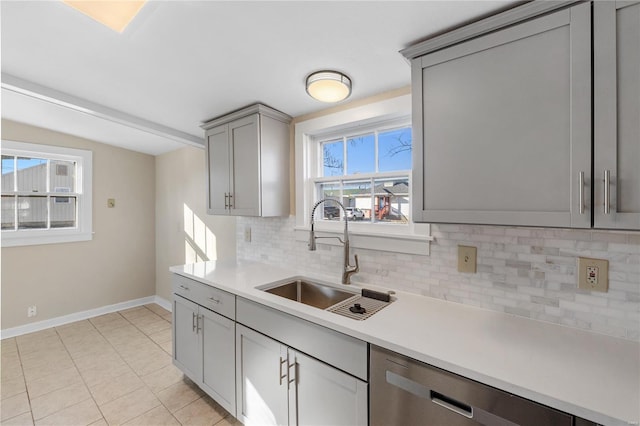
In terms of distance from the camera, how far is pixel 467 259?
4.91ft

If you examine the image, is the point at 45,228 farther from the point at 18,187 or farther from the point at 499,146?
the point at 499,146

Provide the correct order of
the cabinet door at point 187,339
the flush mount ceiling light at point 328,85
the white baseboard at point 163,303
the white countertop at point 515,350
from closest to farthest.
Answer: the white countertop at point 515,350
the flush mount ceiling light at point 328,85
the cabinet door at point 187,339
the white baseboard at point 163,303

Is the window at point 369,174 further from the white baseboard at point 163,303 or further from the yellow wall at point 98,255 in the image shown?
the yellow wall at point 98,255

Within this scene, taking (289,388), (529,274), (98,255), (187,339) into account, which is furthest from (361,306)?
(98,255)

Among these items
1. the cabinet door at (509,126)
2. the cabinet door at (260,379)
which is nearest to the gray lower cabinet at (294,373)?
the cabinet door at (260,379)

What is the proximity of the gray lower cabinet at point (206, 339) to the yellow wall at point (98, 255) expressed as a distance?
2.24m

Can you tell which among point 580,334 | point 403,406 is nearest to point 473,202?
point 580,334

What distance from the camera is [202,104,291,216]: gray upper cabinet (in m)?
2.15

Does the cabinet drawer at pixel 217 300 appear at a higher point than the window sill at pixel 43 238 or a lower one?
lower

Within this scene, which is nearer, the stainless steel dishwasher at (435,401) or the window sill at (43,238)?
the stainless steel dishwasher at (435,401)

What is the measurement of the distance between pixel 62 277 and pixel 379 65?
14.2 ft

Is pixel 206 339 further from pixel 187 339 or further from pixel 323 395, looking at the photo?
pixel 323 395

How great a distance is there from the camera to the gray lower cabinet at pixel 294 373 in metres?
1.24

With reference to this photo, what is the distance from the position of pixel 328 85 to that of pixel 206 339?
6.19 ft
